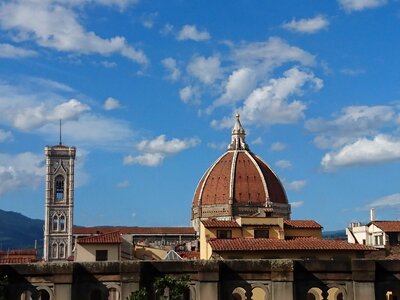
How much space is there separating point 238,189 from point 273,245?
8240 centimetres

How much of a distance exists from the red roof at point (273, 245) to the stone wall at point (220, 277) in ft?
40.3

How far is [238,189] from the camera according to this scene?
12356 centimetres

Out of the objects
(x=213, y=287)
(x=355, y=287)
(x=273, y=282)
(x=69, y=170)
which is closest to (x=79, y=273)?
(x=213, y=287)

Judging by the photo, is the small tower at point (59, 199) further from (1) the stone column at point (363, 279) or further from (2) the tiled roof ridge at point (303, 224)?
(1) the stone column at point (363, 279)

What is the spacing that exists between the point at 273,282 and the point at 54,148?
110 m

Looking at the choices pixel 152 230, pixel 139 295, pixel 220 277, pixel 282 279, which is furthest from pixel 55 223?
pixel 139 295

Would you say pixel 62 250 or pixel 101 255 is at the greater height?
pixel 62 250

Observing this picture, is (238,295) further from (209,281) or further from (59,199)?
(59,199)

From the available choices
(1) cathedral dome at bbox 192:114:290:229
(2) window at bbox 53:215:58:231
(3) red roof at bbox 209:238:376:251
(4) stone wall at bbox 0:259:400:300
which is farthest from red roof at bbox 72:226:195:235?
(4) stone wall at bbox 0:259:400:300

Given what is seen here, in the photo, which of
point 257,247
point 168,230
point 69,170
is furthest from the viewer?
point 69,170

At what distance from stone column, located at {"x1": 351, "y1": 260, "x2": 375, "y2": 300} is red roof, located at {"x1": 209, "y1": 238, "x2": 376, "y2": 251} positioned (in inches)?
535

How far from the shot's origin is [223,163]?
12850 cm

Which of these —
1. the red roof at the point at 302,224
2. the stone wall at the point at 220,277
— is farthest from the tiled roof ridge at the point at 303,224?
the stone wall at the point at 220,277

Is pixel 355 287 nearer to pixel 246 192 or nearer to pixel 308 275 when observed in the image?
pixel 308 275
